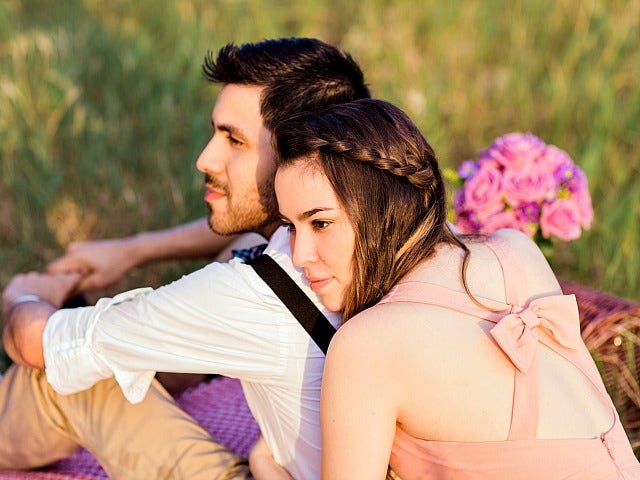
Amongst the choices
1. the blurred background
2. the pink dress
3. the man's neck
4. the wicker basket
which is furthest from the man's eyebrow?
the blurred background

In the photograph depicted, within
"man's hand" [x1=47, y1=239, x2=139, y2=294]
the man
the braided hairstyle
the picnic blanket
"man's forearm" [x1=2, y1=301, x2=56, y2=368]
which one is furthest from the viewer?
"man's hand" [x1=47, y1=239, x2=139, y2=294]

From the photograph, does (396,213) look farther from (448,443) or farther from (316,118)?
(448,443)

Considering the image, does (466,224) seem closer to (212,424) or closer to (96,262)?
(212,424)

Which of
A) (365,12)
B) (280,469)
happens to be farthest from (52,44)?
(280,469)

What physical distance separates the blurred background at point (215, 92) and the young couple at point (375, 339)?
1943 mm

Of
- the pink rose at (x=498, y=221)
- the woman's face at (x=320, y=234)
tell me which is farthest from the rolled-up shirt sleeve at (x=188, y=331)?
the pink rose at (x=498, y=221)

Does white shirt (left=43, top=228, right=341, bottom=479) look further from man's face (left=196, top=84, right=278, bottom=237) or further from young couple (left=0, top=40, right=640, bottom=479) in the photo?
man's face (left=196, top=84, right=278, bottom=237)

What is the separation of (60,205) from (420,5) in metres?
2.90

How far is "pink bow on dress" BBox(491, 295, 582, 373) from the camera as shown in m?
1.95

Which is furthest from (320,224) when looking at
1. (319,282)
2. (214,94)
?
(214,94)

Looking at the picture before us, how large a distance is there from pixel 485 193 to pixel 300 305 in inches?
45.7

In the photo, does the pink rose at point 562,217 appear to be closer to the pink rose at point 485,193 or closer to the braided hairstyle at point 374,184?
the pink rose at point 485,193

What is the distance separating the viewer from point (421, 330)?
1.92 m

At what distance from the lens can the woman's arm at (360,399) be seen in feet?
6.19
